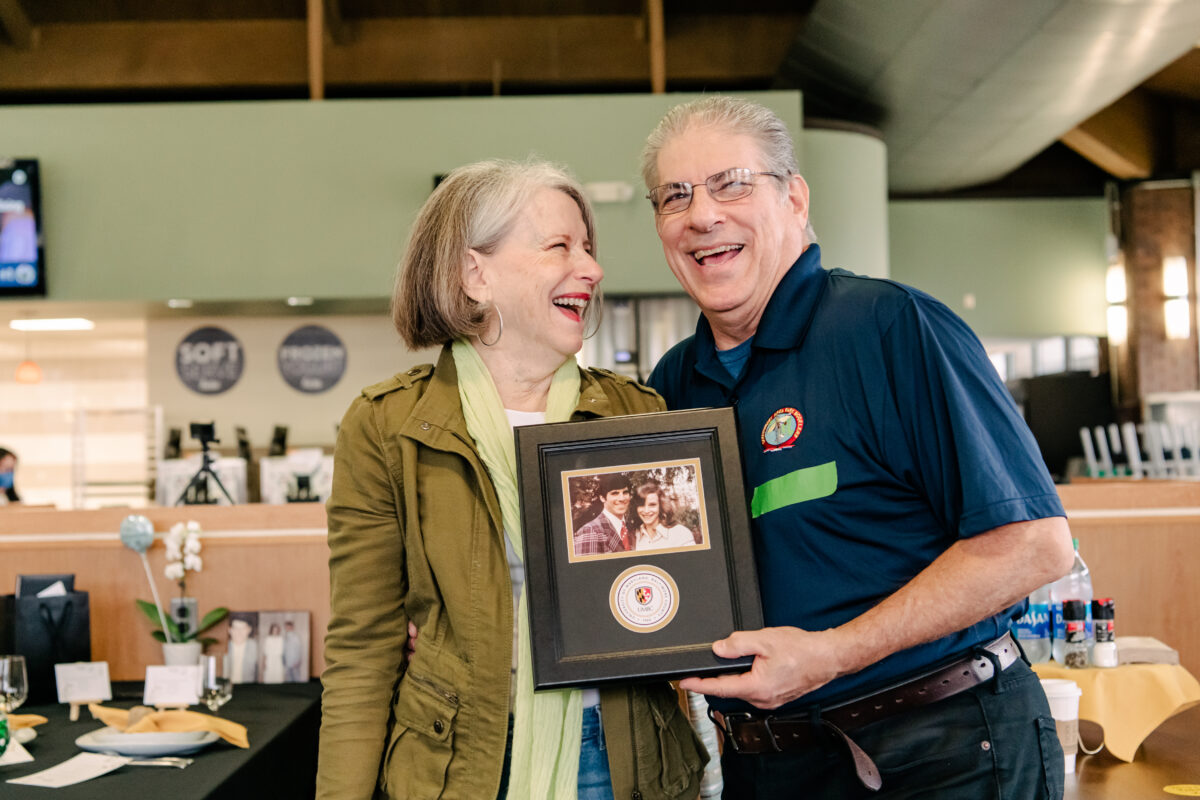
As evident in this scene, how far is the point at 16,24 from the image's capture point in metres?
7.89

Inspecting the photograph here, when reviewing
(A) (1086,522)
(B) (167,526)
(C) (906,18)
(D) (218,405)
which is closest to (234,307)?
(D) (218,405)

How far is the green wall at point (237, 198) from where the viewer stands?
20.3 ft

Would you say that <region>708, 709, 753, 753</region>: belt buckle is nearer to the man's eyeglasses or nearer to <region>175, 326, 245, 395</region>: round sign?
the man's eyeglasses

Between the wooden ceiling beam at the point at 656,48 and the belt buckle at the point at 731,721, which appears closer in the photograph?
A: the belt buckle at the point at 731,721

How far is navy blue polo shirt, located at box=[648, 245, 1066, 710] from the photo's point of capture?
1.38 m

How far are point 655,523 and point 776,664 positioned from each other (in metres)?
0.24

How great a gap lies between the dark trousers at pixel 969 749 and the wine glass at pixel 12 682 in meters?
1.96

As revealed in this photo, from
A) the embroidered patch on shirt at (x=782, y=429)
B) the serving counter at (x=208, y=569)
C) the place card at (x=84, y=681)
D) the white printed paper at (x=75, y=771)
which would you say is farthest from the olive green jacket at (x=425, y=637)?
Result: the serving counter at (x=208, y=569)

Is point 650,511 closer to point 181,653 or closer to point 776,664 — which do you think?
point 776,664

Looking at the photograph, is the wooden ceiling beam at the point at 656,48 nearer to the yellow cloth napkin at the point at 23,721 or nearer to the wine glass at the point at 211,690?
the wine glass at the point at 211,690

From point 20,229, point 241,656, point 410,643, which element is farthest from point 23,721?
point 20,229

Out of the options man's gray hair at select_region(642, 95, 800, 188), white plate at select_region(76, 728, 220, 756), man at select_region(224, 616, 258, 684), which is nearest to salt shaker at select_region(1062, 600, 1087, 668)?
man's gray hair at select_region(642, 95, 800, 188)

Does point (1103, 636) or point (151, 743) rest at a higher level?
point (1103, 636)

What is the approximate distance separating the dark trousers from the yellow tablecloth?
2.80 feet
